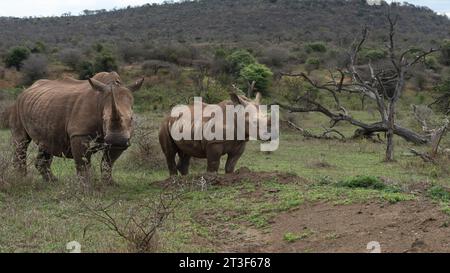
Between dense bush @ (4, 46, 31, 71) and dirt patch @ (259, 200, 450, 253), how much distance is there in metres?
36.0

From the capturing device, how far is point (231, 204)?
795 centimetres

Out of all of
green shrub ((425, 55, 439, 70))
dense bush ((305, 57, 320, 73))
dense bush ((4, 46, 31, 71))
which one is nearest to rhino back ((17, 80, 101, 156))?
dense bush ((4, 46, 31, 71))

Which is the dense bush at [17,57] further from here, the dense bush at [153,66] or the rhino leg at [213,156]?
the rhino leg at [213,156]

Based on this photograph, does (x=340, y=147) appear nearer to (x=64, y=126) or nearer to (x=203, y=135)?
(x=203, y=135)

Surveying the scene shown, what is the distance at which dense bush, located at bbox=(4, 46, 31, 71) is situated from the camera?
39844 millimetres

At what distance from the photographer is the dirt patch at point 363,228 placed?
565 centimetres

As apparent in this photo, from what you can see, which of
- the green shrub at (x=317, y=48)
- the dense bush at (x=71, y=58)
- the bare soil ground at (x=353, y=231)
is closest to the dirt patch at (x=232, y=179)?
the bare soil ground at (x=353, y=231)

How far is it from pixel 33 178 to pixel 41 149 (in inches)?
24.9

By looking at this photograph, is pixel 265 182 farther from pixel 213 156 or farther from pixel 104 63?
pixel 104 63

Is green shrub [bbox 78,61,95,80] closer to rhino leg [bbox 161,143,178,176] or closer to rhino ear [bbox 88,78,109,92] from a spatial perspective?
rhino leg [bbox 161,143,178,176]

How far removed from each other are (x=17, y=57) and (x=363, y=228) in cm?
3726

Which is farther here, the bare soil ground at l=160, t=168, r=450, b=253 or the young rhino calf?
the young rhino calf

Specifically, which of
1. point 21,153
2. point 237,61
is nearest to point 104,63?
point 237,61
